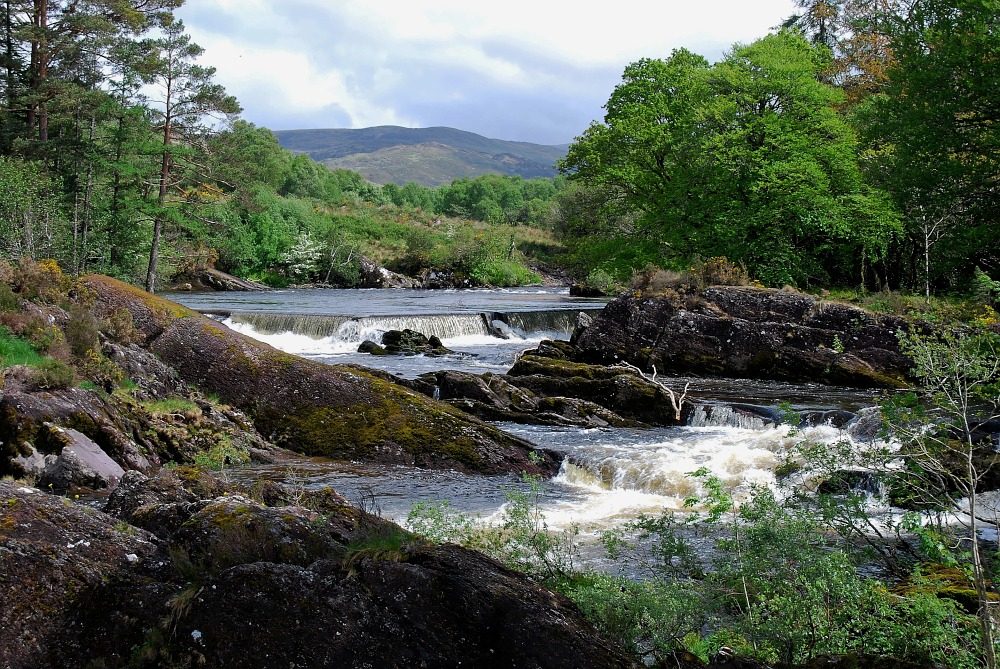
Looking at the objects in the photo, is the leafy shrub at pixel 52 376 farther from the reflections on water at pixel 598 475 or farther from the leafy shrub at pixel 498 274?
the leafy shrub at pixel 498 274

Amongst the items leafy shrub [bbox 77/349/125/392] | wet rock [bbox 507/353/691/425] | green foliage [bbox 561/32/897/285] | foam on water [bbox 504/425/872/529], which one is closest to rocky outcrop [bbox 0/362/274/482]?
leafy shrub [bbox 77/349/125/392]

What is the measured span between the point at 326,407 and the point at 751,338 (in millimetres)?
11741

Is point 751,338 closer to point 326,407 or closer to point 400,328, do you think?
point 326,407

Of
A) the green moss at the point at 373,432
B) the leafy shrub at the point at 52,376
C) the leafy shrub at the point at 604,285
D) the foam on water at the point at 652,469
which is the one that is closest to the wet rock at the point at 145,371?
the leafy shrub at the point at 52,376

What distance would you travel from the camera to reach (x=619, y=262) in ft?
80.2

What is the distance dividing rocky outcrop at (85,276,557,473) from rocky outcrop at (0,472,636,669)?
567 cm

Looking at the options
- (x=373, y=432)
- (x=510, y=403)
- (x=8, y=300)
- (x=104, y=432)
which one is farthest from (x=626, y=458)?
(x=8, y=300)

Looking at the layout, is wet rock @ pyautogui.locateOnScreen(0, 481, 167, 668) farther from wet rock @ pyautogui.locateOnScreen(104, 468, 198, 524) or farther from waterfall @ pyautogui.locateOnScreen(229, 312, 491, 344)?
waterfall @ pyautogui.locateOnScreen(229, 312, 491, 344)

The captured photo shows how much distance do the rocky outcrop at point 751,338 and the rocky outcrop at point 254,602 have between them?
1516cm

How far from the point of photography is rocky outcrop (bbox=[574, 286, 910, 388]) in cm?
1650

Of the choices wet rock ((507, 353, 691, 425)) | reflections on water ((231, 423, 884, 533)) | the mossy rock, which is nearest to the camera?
the mossy rock

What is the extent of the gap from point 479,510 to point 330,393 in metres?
2.99

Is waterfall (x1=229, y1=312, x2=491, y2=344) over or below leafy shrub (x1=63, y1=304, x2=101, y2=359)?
below

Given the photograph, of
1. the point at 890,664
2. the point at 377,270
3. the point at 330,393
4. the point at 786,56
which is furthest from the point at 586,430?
the point at 377,270
